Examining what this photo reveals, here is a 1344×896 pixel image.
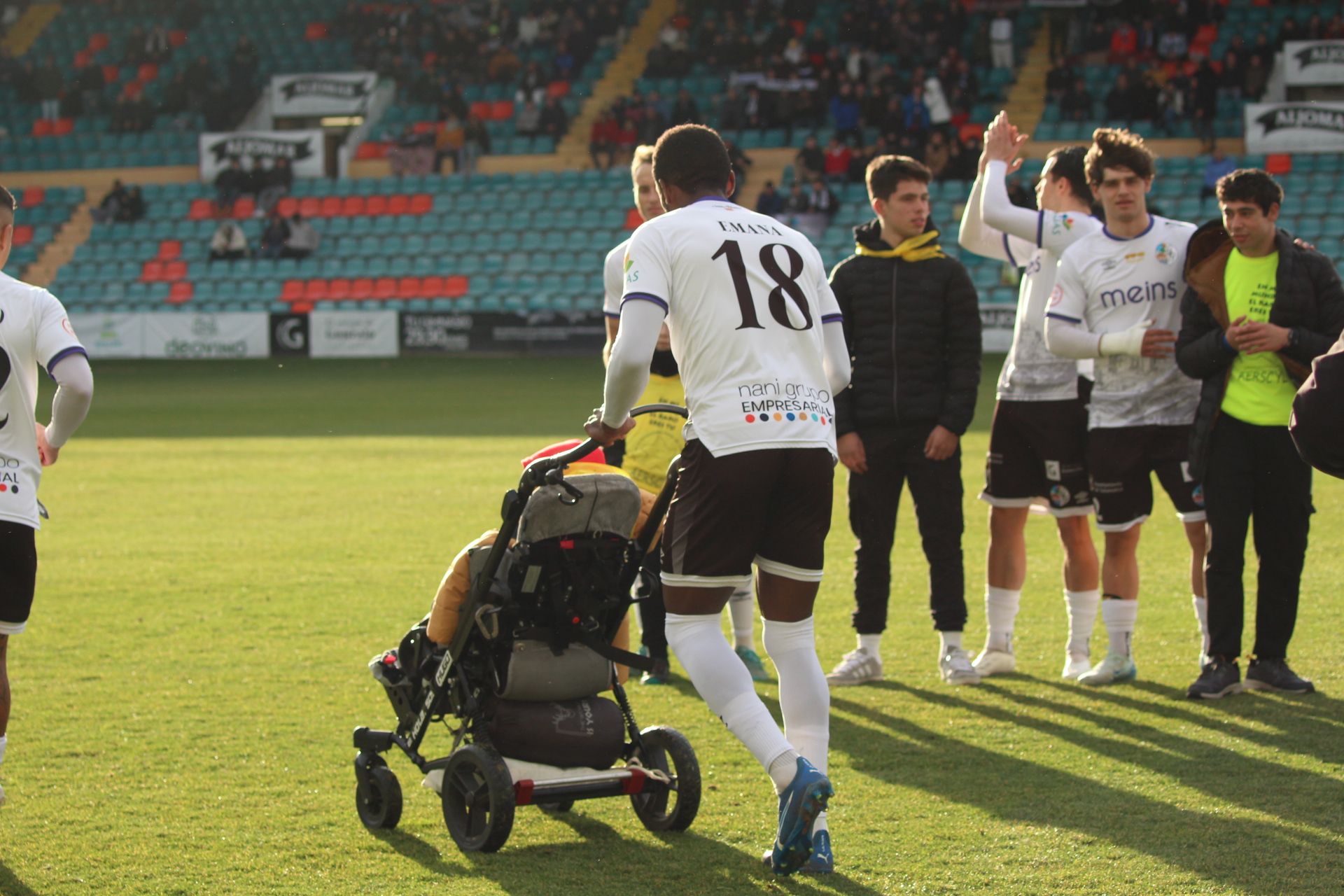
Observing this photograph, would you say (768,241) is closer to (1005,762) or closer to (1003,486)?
(1005,762)

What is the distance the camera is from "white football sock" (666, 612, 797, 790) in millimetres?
3832

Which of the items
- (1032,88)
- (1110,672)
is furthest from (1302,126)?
(1110,672)

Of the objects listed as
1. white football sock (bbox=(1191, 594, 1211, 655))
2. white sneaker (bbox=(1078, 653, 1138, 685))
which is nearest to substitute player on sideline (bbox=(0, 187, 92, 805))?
white sneaker (bbox=(1078, 653, 1138, 685))

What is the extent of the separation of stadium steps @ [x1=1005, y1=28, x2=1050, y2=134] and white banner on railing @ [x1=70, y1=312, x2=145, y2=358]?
55.1 ft

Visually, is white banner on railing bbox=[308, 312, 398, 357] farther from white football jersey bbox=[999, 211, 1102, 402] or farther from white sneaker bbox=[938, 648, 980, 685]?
white sneaker bbox=[938, 648, 980, 685]

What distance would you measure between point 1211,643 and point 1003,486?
105 cm

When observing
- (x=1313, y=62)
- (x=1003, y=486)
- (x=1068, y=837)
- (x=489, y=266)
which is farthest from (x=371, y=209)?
(x=1068, y=837)

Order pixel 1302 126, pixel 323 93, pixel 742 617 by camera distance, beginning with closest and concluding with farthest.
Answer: pixel 742 617, pixel 1302 126, pixel 323 93

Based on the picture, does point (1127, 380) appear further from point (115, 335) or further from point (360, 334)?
point (115, 335)

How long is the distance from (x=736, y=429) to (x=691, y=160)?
76cm

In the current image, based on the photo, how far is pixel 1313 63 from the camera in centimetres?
2905

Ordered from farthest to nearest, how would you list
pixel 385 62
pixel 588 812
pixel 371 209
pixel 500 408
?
pixel 385 62
pixel 371 209
pixel 500 408
pixel 588 812

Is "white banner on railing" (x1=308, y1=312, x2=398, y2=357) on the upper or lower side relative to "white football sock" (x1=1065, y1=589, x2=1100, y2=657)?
lower

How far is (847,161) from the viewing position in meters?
29.3
